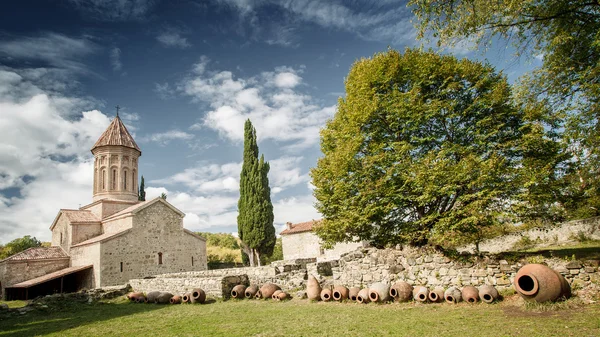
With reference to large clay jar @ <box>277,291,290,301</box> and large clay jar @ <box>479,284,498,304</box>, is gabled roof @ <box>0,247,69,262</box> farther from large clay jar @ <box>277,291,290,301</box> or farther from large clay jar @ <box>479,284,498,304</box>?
large clay jar @ <box>479,284,498,304</box>

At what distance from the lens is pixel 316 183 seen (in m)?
14.2

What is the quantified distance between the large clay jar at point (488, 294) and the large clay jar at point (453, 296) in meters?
Result: 0.57

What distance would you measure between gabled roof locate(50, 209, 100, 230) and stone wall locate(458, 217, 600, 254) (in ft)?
91.5

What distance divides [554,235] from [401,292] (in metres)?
18.8

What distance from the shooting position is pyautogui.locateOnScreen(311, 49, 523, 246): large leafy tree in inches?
439

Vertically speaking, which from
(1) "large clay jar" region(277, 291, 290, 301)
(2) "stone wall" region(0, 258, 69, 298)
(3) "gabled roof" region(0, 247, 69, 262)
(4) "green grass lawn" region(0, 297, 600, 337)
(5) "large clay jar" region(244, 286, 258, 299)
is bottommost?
(4) "green grass lawn" region(0, 297, 600, 337)

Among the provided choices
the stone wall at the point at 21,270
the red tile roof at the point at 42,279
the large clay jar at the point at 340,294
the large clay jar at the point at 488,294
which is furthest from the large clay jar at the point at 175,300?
the stone wall at the point at 21,270

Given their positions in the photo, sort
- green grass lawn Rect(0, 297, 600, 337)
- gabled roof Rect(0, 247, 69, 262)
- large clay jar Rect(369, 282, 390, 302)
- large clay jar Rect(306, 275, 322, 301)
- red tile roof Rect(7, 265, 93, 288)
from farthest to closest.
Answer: gabled roof Rect(0, 247, 69, 262)
red tile roof Rect(7, 265, 93, 288)
large clay jar Rect(306, 275, 322, 301)
large clay jar Rect(369, 282, 390, 302)
green grass lawn Rect(0, 297, 600, 337)

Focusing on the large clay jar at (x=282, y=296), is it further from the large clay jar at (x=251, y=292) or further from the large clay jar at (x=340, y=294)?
the large clay jar at (x=340, y=294)

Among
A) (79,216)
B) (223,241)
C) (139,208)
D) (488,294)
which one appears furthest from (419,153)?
(223,241)

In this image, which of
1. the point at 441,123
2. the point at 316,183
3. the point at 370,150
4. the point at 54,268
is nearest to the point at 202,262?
the point at 54,268

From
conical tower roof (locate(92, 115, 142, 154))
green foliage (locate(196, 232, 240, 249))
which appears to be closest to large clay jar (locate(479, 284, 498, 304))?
conical tower roof (locate(92, 115, 142, 154))

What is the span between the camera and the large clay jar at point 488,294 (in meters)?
9.28

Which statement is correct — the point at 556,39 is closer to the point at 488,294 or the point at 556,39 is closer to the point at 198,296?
the point at 488,294
